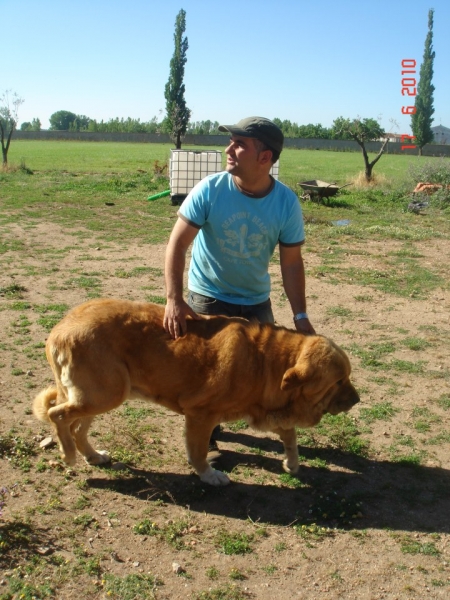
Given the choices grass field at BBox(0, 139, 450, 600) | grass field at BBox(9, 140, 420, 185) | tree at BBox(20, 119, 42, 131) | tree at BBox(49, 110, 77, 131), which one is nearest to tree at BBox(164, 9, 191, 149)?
grass field at BBox(9, 140, 420, 185)

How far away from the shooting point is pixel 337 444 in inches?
209

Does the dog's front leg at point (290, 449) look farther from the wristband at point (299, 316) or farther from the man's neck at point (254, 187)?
the man's neck at point (254, 187)

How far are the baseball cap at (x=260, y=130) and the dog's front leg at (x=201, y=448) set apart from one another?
7.02ft

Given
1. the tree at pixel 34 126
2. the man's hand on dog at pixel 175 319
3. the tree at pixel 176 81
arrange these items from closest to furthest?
the man's hand on dog at pixel 175 319 < the tree at pixel 176 81 < the tree at pixel 34 126

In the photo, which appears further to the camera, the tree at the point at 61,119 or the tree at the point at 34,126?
the tree at the point at 61,119

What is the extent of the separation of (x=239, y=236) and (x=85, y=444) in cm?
208

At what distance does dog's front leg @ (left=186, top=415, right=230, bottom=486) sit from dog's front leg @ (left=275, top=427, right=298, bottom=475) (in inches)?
20.7

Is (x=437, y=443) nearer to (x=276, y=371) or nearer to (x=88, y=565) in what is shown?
(x=276, y=371)

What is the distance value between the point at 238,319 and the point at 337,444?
159cm

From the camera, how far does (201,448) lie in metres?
4.54

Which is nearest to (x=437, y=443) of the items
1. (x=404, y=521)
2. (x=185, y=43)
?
(x=404, y=521)

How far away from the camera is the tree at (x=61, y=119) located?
154 metres

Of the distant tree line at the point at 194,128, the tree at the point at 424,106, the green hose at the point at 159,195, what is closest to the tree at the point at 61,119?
the distant tree line at the point at 194,128

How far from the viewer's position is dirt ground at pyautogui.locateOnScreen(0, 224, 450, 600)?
3.59m
